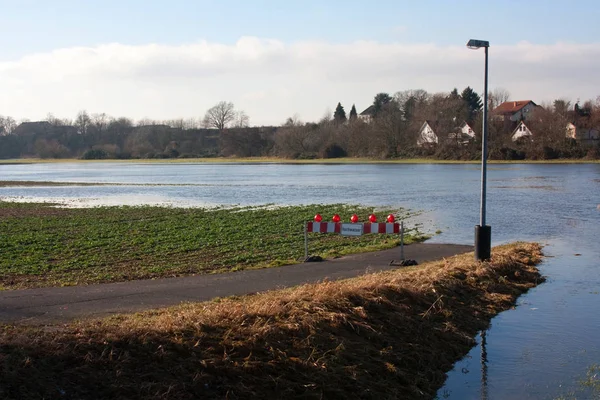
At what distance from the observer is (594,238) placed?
24.0 metres

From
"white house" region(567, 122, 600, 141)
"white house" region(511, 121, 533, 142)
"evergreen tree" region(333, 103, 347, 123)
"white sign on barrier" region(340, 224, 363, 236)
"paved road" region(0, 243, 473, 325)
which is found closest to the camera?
"paved road" region(0, 243, 473, 325)

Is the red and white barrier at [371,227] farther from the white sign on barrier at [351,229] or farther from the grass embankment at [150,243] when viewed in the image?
the grass embankment at [150,243]

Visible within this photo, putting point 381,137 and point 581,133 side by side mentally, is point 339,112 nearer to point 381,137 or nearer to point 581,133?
point 381,137

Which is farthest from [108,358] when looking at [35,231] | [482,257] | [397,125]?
[397,125]

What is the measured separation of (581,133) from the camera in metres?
109

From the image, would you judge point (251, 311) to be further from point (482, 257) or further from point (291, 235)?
point (291, 235)

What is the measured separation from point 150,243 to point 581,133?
102121mm

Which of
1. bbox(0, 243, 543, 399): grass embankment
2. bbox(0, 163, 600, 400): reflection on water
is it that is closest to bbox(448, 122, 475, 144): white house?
bbox(0, 163, 600, 400): reflection on water

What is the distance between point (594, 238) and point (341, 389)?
1896cm

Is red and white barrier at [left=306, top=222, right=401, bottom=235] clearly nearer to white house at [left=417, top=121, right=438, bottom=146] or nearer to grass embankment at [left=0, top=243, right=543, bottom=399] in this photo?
grass embankment at [left=0, top=243, right=543, bottom=399]

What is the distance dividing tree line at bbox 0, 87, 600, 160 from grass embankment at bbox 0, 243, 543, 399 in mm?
100239

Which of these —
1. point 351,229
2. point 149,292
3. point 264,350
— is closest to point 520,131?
point 351,229

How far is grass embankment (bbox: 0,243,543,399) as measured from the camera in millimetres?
6891

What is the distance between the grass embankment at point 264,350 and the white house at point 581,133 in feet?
345
